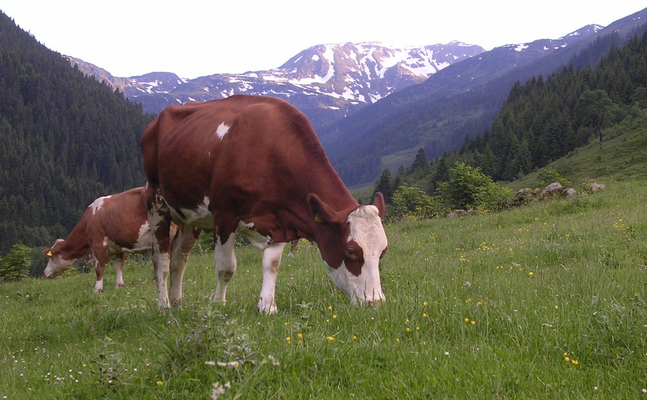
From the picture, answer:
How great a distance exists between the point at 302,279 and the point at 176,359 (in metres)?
4.21

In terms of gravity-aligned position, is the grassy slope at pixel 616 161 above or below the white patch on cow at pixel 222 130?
below

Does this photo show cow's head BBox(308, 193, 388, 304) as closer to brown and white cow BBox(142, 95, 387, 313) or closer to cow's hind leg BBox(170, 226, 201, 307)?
brown and white cow BBox(142, 95, 387, 313)

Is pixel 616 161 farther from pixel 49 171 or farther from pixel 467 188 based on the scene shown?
pixel 49 171

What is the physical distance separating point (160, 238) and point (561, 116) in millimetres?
107911

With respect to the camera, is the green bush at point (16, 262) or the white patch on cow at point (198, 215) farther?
the green bush at point (16, 262)

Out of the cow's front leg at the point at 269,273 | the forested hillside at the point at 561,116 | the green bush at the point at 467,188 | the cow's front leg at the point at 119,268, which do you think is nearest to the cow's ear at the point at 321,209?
the cow's front leg at the point at 269,273

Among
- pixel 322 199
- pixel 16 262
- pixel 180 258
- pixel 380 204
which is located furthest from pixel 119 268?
pixel 16 262

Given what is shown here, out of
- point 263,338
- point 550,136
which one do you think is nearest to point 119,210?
point 263,338

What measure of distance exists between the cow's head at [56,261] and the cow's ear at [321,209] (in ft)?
48.7

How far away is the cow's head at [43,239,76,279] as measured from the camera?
17266mm

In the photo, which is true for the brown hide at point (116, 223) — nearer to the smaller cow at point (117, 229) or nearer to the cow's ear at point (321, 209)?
the smaller cow at point (117, 229)

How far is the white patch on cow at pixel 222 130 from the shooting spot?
252 inches

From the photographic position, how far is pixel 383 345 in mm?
4074

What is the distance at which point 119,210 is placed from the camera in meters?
15.3
